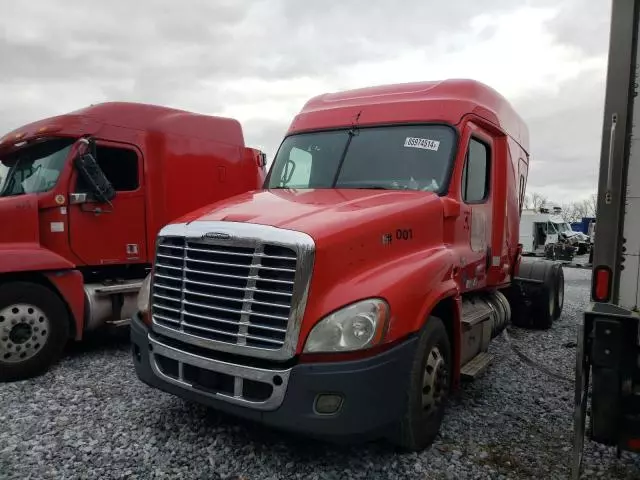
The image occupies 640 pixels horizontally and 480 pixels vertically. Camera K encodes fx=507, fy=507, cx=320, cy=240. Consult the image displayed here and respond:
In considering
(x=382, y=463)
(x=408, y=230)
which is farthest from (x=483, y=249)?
(x=382, y=463)

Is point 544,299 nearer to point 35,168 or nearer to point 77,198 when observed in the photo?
point 77,198

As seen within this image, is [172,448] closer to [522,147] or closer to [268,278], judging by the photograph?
[268,278]

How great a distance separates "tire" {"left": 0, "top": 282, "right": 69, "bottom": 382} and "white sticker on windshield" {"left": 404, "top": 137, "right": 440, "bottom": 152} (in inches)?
172

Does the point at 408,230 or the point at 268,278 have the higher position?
the point at 408,230

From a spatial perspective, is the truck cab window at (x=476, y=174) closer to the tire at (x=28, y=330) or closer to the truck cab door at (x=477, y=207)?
the truck cab door at (x=477, y=207)

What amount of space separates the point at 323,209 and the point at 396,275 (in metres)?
0.75

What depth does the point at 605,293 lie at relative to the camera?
3135 mm

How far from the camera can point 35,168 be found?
6496mm

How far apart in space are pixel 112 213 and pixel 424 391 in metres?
4.91

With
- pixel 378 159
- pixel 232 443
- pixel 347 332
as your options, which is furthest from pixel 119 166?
pixel 347 332

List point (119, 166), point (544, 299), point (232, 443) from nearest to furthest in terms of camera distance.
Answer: point (232, 443), point (119, 166), point (544, 299)

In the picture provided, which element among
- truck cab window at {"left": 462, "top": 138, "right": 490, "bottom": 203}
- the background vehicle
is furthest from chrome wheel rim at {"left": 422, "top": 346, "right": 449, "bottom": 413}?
truck cab window at {"left": 462, "top": 138, "right": 490, "bottom": 203}

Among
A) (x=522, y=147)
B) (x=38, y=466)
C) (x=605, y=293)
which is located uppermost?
(x=522, y=147)

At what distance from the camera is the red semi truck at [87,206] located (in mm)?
5688
